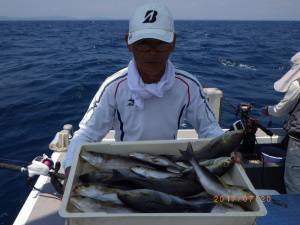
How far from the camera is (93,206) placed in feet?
5.78

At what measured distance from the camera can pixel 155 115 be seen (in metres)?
2.73

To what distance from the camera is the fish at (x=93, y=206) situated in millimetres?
1720

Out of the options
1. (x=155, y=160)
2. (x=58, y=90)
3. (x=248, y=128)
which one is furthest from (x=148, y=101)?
(x=58, y=90)

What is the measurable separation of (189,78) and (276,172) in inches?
103

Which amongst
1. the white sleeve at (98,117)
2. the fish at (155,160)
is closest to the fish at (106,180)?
the fish at (155,160)

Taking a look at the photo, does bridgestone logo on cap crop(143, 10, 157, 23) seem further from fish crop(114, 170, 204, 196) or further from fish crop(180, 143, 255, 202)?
fish crop(114, 170, 204, 196)

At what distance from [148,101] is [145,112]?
0.09m

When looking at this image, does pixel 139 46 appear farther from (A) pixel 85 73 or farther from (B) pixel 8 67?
(B) pixel 8 67

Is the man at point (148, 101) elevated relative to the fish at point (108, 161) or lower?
elevated

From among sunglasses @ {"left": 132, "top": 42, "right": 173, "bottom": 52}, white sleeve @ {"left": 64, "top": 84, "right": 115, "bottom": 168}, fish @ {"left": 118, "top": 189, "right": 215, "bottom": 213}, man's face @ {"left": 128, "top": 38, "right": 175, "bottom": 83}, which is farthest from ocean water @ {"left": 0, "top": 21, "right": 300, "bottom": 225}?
fish @ {"left": 118, "top": 189, "right": 215, "bottom": 213}

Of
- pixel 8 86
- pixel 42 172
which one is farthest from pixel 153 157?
pixel 8 86

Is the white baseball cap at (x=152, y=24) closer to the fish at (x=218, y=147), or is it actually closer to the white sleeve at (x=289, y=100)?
the fish at (x=218, y=147)

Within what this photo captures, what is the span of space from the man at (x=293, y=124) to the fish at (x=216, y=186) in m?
2.58

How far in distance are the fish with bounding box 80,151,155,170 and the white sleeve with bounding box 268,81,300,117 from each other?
2845 mm
